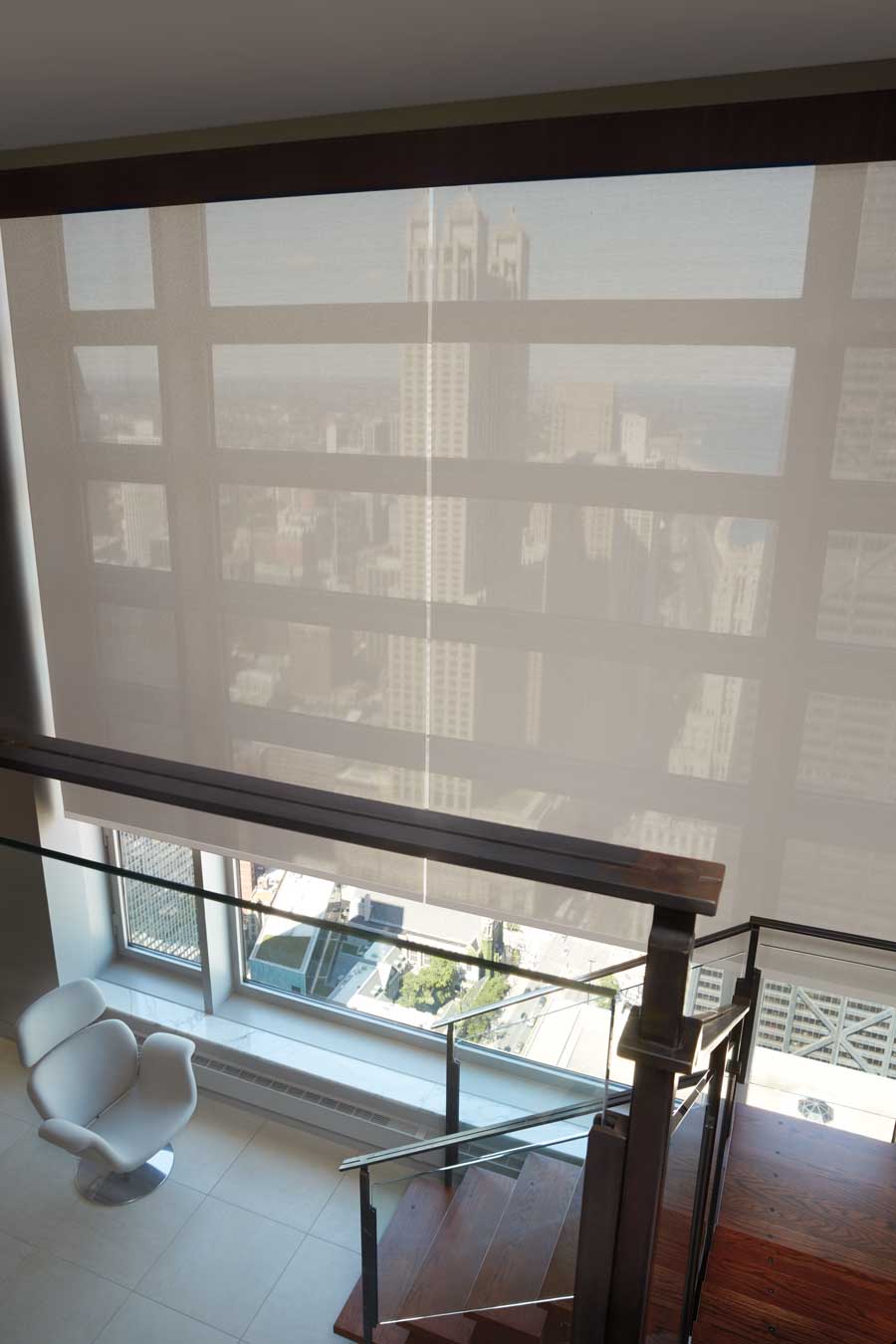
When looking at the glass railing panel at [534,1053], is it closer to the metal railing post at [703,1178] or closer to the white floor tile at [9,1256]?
the metal railing post at [703,1178]

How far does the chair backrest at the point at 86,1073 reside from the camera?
82.2 inches

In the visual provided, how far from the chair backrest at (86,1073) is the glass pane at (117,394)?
189 cm

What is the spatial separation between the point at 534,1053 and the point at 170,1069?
0.94m

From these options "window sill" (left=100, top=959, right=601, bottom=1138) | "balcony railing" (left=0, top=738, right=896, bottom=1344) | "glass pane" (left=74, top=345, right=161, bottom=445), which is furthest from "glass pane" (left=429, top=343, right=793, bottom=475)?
"window sill" (left=100, top=959, right=601, bottom=1138)

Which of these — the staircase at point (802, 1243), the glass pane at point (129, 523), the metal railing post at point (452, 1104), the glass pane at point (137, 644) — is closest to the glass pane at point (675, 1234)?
the staircase at point (802, 1243)

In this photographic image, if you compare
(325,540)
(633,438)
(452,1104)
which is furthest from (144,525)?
(452,1104)

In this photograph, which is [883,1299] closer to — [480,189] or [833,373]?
[833,373]

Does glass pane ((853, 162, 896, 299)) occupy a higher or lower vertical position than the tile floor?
higher

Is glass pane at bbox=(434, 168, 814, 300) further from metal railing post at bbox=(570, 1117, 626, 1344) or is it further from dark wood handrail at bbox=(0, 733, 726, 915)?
metal railing post at bbox=(570, 1117, 626, 1344)

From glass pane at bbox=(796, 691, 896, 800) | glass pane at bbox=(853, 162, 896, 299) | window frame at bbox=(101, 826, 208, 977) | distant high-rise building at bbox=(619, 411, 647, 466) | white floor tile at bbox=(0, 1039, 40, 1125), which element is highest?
glass pane at bbox=(853, 162, 896, 299)

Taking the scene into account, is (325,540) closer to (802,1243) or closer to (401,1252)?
(401,1252)

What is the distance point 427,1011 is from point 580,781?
1.17 metres

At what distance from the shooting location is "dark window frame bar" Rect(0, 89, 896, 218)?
2.05 metres

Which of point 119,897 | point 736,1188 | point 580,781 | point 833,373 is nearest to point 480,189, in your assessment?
point 833,373
